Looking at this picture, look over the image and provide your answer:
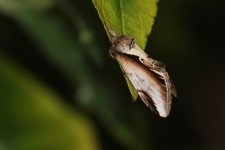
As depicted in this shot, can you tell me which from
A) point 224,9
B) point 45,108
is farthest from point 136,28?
point 224,9


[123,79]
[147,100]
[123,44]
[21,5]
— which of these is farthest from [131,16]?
[123,79]

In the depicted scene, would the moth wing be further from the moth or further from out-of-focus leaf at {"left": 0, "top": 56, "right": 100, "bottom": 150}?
out-of-focus leaf at {"left": 0, "top": 56, "right": 100, "bottom": 150}

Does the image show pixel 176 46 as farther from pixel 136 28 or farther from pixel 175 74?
pixel 136 28

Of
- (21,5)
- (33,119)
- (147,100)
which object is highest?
(147,100)

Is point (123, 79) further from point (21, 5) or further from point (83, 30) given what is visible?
point (83, 30)

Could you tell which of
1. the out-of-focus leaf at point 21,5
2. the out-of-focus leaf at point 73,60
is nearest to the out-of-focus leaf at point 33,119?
the out-of-focus leaf at point 73,60

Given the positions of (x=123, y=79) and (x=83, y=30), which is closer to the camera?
(x=83, y=30)
